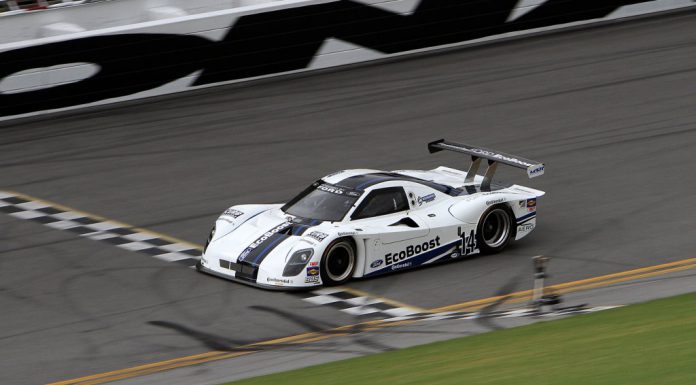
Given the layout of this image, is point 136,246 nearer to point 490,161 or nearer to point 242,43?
point 490,161

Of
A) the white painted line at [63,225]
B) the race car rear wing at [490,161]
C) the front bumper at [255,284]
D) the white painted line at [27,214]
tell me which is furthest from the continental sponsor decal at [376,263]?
the white painted line at [27,214]

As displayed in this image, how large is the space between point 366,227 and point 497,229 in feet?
7.02

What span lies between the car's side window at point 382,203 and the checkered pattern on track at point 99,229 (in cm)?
227

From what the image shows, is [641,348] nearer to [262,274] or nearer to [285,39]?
[262,274]

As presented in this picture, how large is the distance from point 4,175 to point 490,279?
30.5ft

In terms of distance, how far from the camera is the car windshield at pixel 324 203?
14.1 metres

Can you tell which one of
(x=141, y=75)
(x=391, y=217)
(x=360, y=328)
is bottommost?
(x=360, y=328)

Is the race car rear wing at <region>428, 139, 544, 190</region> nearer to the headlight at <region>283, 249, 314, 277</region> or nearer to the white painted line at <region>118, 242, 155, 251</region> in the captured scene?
the headlight at <region>283, 249, 314, 277</region>

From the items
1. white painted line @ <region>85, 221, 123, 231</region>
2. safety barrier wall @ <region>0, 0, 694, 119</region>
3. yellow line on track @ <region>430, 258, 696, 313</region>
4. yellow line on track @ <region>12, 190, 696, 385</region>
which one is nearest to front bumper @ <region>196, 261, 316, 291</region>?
yellow line on track @ <region>12, 190, 696, 385</region>

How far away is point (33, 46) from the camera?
22797mm

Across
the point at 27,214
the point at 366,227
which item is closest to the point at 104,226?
the point at 27,214

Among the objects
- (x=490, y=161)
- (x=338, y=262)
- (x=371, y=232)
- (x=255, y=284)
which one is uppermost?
(x=490, y=161)

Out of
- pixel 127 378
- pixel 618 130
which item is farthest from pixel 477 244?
pixel 618 130

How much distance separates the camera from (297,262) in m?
13.4
